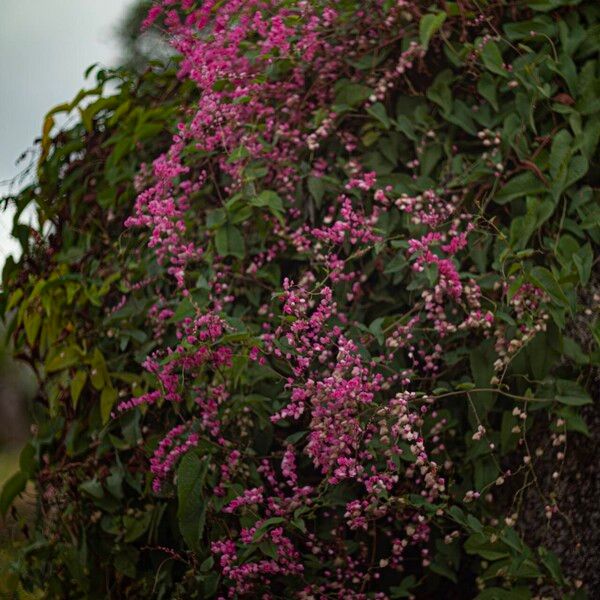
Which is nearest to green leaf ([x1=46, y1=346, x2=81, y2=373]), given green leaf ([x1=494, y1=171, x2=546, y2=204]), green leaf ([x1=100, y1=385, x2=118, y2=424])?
green leaf ([x1=100, y1=385, x2=118, y2=424])

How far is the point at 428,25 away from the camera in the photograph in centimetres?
218

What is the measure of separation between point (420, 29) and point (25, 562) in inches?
74.6

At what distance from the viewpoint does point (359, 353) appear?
2.10 meters

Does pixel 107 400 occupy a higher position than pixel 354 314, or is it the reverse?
pixel 107 400

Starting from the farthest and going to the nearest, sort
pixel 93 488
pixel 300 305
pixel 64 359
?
pixel 64 359
pixel 93 488
pixel 300 305

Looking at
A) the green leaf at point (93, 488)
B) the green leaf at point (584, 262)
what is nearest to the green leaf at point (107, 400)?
the green leaf at point (93, 488)

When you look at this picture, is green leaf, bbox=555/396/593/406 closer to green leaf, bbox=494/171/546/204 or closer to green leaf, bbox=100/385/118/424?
green leaf, bbox=494/171/546/204

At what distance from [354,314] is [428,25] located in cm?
71

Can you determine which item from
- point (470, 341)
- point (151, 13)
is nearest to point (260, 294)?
point (470, 341)

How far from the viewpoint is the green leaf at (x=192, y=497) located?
2.13 m

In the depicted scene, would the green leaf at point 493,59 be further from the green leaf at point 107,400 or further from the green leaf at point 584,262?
the green leaf at point 107,400

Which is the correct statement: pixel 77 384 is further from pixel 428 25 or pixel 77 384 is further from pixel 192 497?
pixel 428 25

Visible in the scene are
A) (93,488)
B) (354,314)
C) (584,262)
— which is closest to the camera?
(584,262)

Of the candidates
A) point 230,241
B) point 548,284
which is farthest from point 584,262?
point 230,241
